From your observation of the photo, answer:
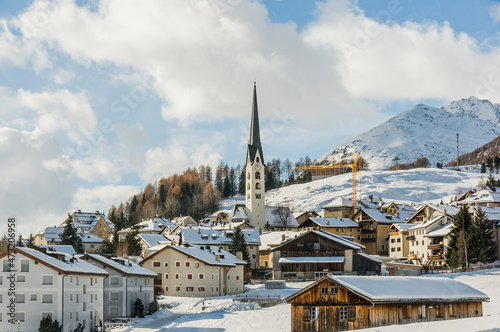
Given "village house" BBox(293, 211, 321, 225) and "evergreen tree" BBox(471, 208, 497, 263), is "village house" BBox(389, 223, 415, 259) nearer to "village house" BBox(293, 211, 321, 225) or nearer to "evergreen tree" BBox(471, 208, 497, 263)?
"evergreen tree" BBox(471, 208, 497, 263)

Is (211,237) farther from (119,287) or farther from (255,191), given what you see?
(255,191)

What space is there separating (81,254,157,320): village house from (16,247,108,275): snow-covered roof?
3.18m

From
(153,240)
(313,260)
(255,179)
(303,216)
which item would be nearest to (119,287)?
(313,260)

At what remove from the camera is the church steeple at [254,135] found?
156625mm

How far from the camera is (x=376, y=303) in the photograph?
43781mm

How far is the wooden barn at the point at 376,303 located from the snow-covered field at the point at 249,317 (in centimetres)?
180

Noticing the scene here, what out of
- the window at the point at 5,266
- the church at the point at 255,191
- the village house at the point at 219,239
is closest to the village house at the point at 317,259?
the village house at the point at 219,239

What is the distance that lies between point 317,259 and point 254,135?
72.7m

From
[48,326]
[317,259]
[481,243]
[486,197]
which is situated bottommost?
[48,326]

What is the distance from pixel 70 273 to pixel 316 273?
137ft

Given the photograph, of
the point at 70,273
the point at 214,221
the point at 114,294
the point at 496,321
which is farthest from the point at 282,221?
the point at 496,321

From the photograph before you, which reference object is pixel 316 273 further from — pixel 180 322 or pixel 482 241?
pixel 180 322

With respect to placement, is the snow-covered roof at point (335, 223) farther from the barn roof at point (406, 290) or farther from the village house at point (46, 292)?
the barn roof at point (406, 290)

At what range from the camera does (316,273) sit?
8869cm
